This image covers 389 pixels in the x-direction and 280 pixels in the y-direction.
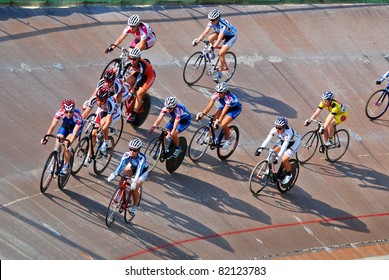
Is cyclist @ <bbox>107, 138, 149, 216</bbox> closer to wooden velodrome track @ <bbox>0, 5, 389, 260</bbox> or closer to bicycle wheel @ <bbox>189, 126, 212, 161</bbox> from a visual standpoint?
wooden velodrome track @ <bbox>0, 5, 389, 260</bbox>

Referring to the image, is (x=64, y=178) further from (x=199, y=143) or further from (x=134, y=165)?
(x=199, y=143)

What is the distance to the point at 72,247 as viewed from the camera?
1833cm

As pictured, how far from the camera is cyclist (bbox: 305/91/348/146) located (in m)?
22.9

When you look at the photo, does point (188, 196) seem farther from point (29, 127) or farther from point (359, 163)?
point (359, 163)

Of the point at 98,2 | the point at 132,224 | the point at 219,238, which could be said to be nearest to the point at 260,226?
the point at 219,238

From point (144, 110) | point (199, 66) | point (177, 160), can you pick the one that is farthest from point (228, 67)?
point (177, 160)

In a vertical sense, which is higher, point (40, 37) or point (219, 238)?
point (40, 37)

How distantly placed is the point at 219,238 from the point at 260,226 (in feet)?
4.17

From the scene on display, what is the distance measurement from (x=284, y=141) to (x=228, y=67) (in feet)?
17.4

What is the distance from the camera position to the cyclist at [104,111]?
2000cm

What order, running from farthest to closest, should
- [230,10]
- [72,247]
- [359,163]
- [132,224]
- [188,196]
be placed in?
[230,10], [359,163], [188,196], [132,224], [72,247]

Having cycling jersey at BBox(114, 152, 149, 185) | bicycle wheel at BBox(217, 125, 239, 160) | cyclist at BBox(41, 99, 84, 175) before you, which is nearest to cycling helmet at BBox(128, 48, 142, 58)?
bicycle wheel at BBox(217, 125, 239, 160)

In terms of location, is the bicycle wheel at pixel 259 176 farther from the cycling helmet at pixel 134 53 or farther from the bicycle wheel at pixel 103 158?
the cycling helmet at pixel 134 53

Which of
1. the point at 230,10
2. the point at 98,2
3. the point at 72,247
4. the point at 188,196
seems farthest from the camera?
the point at 230,10
